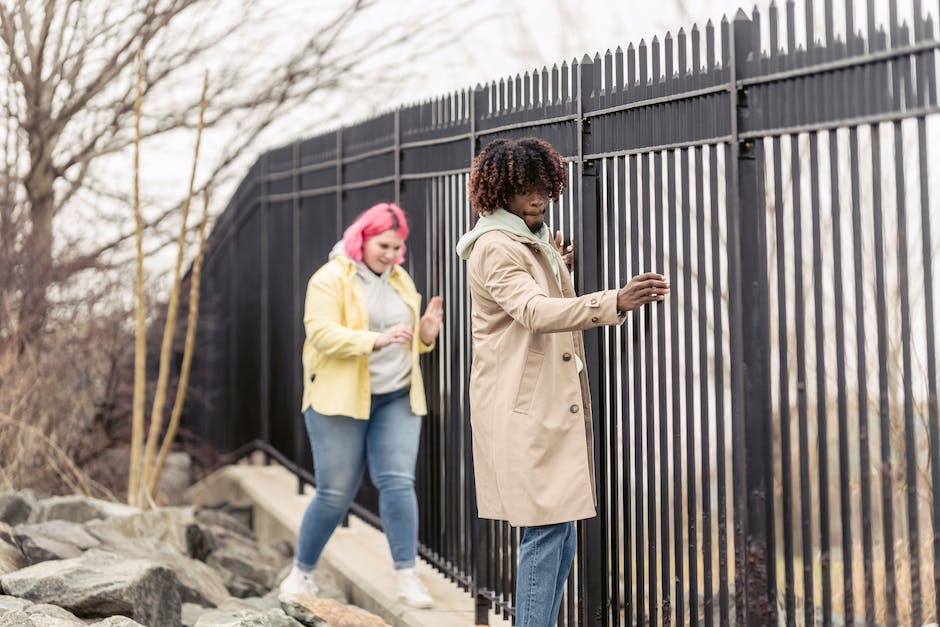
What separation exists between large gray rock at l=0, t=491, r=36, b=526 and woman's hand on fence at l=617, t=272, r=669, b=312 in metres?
4.62

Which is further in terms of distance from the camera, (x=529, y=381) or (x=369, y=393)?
(x=369, y=393)

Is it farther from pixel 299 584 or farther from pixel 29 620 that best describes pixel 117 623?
pixel 299 584

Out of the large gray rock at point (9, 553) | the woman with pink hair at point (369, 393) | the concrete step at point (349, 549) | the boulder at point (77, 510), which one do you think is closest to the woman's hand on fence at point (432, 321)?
the woman with pink hair at point (369, 393)

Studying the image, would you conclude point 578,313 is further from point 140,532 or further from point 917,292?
point 140,532

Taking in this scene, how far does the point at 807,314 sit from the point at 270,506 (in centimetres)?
537

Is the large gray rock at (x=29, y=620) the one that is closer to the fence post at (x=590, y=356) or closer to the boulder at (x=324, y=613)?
the boulder at (x=324, y=613)

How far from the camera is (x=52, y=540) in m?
6.42

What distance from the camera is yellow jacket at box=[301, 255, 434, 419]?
5.72 m

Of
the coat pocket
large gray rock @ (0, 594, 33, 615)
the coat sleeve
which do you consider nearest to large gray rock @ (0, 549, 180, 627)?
large gray rock @ (0, 594, 33, 615)

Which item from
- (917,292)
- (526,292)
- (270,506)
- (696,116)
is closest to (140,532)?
(270,506)

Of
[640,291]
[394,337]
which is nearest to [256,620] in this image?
[394,337]

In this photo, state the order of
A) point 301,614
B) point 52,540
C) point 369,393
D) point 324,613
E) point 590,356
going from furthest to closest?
point 52,540 → point 369,393 → point 324,613 → point 301,614 → point 590,356

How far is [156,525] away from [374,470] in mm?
2107

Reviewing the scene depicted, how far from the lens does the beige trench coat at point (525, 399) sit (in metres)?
4.09
